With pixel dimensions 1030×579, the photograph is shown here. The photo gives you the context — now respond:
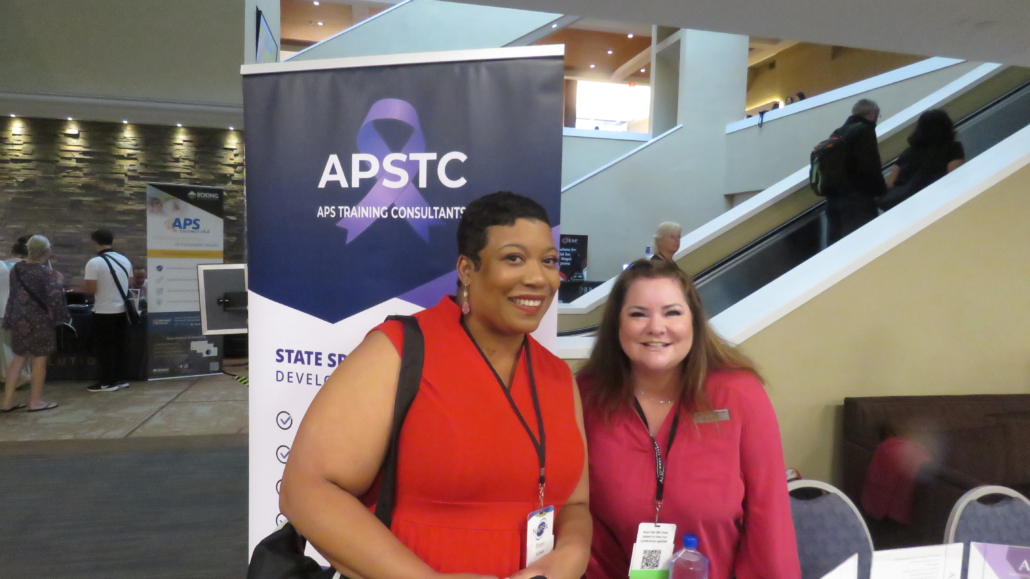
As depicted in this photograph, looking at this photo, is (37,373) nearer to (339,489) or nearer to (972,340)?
(339,489)

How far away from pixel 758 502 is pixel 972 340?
7.69ft

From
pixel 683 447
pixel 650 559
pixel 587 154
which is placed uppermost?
pixel 587 154

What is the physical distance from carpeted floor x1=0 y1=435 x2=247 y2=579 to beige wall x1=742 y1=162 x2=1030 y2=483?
2.88 metres

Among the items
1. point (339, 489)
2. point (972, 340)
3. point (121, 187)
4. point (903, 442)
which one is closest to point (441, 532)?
point (339, 489)

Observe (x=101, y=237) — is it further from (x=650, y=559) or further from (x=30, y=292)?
(x=650, y=559)

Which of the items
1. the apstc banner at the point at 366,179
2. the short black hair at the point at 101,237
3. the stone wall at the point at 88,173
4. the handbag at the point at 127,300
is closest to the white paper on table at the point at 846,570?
the apstc banner at the point at 366,179

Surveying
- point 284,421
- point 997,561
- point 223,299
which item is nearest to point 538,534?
point 997,561

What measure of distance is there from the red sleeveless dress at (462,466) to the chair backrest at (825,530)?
109 cm

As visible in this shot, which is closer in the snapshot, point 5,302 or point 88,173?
point 5,302

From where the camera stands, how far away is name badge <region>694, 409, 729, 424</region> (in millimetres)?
1663

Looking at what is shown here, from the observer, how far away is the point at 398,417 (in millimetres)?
1211

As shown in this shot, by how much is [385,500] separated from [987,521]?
1.76m

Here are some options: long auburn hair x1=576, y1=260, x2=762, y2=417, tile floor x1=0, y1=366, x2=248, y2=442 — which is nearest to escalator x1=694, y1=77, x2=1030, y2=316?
long auburn hair x1=576, y1=260, x2=762, y2=417

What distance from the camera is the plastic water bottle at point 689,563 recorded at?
145 cm
